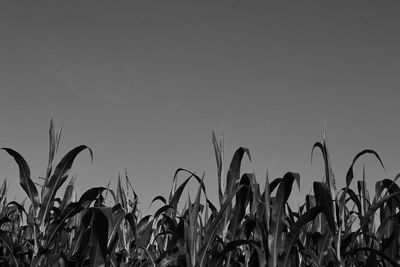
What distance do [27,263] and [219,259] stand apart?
1710 millimetres

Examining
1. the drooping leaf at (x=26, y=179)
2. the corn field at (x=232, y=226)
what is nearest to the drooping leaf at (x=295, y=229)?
the corn field at (x=232, y=226)

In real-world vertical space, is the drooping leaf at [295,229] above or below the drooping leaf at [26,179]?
below

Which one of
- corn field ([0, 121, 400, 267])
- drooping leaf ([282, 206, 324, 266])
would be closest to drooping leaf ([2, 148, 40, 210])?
corn field ([0, 121, 400, 267])

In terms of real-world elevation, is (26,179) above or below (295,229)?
above

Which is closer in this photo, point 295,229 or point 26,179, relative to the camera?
point 295,229

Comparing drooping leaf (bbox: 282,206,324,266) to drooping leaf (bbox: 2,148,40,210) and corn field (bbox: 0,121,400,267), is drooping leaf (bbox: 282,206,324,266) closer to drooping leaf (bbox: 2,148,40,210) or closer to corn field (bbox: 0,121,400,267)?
corn field (bbox: 0,121,400,267)

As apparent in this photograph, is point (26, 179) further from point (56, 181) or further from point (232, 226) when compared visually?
point (232, 226)

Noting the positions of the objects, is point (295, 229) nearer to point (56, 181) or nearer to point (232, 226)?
point (232, 226)

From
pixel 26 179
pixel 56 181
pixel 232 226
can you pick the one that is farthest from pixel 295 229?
pixel 26 179

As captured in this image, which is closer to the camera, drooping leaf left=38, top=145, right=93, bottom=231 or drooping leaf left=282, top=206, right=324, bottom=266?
drooping leaf left=282, top=206, right=324, bottom=266

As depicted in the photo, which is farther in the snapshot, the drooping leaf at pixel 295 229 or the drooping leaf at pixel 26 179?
the drooping leaf at pixel 26 179

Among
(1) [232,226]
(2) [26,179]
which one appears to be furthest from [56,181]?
(1) [232,226]

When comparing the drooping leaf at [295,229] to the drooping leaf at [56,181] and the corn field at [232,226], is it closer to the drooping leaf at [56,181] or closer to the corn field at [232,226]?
the corn field at [232,226]

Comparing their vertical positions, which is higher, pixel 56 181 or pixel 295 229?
pixel 56 181
